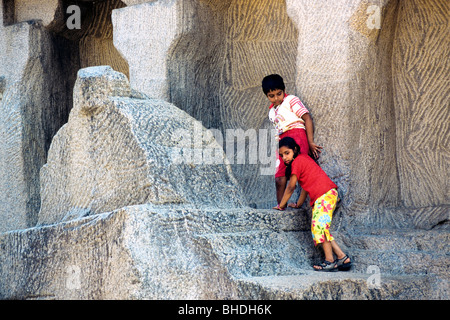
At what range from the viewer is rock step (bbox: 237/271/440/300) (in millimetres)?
3941

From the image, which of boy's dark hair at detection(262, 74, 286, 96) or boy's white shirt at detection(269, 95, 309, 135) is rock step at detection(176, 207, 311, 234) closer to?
boy's white shirt at detection(269, 95, 309, 135)

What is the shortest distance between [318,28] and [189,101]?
159 centimetres

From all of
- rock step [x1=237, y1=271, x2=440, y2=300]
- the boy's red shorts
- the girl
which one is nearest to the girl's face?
the girl

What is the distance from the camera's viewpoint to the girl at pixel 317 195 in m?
4.81

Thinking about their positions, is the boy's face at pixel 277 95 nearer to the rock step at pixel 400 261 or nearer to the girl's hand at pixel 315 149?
the girl's hand at pixel 315 149

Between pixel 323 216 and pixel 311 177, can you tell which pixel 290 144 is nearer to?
pixel 311 177

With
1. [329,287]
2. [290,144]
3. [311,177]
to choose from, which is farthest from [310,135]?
[329,287]

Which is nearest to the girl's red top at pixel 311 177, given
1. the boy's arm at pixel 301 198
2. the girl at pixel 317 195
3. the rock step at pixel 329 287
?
the girl at pixel 317 195

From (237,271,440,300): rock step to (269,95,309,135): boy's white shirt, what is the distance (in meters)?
1.44

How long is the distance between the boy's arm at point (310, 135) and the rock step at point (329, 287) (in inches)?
49.1

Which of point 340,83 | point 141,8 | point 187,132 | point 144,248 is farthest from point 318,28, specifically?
point 144,248

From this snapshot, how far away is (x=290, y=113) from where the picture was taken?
5.38 metres

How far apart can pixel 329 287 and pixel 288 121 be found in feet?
5.51

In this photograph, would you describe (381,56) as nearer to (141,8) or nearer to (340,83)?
(340,83)
